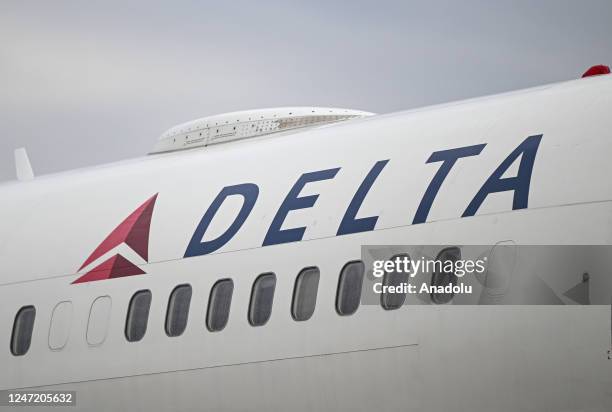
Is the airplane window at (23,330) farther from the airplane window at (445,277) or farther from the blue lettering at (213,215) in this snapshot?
the airplane window at (445,277)

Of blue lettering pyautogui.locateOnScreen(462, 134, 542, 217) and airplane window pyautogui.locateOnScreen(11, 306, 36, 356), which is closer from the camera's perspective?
blue lettering pyautogui.locateOnScreen(462, 134, 542, 217)

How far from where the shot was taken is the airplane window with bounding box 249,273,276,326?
43.7 ft

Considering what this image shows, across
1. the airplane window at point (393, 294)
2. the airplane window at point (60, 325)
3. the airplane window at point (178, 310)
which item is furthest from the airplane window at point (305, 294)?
the airplane window at point (60, 325)

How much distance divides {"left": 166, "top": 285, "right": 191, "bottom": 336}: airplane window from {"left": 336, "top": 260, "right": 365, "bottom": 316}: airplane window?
2458mm

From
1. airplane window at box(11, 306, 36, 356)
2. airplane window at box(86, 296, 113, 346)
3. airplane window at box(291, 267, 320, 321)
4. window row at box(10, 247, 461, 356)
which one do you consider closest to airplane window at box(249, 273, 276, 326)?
window row at box(10, 247, 461, 356)

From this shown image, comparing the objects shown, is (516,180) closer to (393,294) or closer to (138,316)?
(393,294)

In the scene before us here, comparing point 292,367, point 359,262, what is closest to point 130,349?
point 292,367

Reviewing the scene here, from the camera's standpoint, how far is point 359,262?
1266 cm

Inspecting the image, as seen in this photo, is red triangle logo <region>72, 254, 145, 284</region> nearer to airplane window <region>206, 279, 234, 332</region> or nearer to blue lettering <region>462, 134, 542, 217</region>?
airplane window <region>206, 279, 234, 332</region>

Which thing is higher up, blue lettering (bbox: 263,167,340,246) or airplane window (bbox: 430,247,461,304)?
blue lettering (bbox: 263,167,340,246)

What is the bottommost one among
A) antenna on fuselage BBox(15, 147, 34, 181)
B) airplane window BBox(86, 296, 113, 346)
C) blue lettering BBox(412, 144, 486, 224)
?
airplane window BBox(86, 296, 113, 346)

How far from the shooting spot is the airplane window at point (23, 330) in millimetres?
15859

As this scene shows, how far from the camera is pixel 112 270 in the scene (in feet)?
50.2

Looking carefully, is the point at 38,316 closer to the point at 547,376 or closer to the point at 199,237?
the point at 199,237
